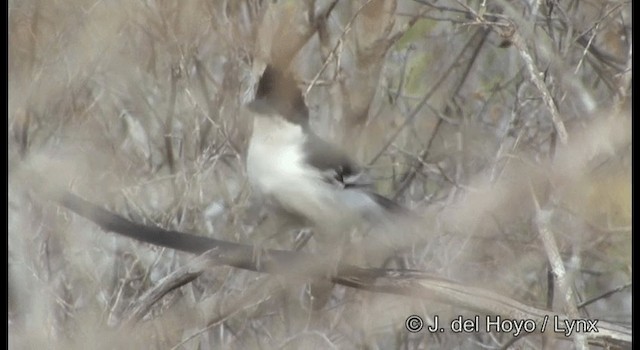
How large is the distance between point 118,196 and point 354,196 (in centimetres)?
88

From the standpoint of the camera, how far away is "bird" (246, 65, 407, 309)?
7.32ft

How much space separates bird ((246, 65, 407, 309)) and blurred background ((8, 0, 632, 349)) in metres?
0.20

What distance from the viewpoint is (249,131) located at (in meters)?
2.74

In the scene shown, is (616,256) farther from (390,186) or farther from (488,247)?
(390,186)

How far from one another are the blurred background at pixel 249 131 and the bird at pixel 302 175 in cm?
20

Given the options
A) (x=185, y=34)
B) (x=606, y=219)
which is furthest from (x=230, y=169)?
A: (x=606, y=219)

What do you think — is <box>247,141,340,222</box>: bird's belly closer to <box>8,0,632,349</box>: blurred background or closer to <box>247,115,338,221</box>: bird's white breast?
<box>247,115,338,221</box>: bird's white breast

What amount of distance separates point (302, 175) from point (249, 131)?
543 mm

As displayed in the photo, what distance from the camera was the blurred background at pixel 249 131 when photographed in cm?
254

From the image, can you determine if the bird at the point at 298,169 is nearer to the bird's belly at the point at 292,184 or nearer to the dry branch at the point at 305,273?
the bird's belly at the point at 292,184

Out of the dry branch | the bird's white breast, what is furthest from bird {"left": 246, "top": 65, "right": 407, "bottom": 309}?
the dry branch

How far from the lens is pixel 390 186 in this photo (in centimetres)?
287

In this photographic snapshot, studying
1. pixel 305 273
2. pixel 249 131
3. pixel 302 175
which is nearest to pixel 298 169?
pixel 302 175

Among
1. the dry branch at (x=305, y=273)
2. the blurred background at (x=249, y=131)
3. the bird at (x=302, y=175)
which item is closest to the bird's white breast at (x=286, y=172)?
the bird at (x=302, y=175)
